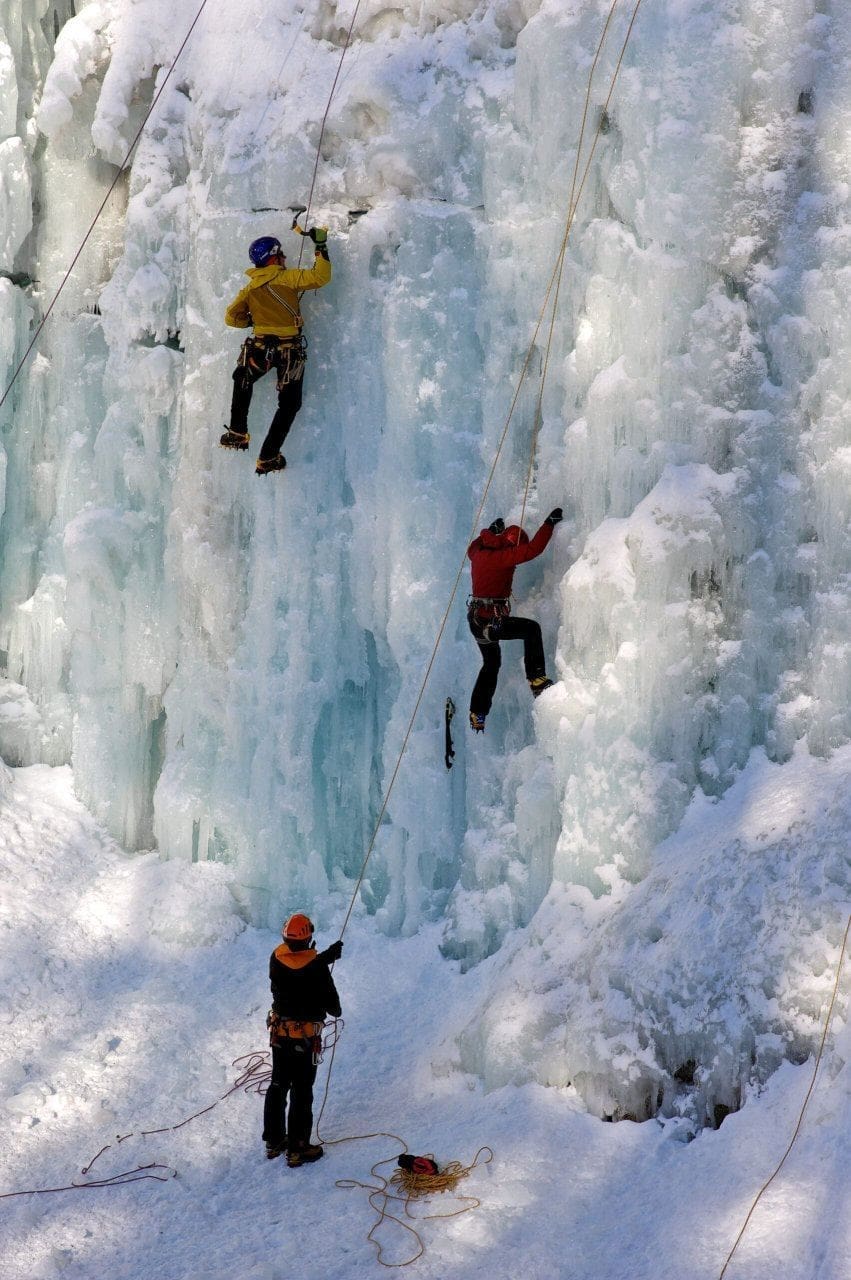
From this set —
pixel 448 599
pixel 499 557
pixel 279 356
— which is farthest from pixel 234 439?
pixel 499 557

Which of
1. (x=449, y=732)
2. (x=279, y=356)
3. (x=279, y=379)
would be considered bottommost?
(x=449, y=732)

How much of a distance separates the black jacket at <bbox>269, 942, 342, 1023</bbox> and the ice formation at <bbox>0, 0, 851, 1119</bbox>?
3.30 ft

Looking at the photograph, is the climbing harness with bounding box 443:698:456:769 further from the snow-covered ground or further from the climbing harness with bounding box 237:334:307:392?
the climbing harness with bounding box 237:334:307:392

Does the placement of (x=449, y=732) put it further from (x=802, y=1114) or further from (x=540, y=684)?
(x=802, y=1114)

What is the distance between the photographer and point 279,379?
896 cm

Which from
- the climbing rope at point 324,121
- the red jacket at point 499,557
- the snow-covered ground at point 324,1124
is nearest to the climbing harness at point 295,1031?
the snow-covered ground at point 324,1124

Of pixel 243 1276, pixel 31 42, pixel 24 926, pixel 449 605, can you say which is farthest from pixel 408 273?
pixel 243 1276

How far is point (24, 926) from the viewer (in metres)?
9.27

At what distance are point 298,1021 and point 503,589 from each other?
2.65 metres

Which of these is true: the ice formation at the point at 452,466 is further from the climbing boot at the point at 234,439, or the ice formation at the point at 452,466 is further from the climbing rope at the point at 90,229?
the climbing boot at the point at 234,439

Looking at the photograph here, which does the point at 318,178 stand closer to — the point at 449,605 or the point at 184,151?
the point at 184,151

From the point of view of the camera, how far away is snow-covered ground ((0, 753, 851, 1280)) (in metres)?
5.52

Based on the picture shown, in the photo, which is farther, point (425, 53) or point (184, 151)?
point (184, 151)

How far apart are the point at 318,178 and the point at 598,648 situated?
3.91 metres
